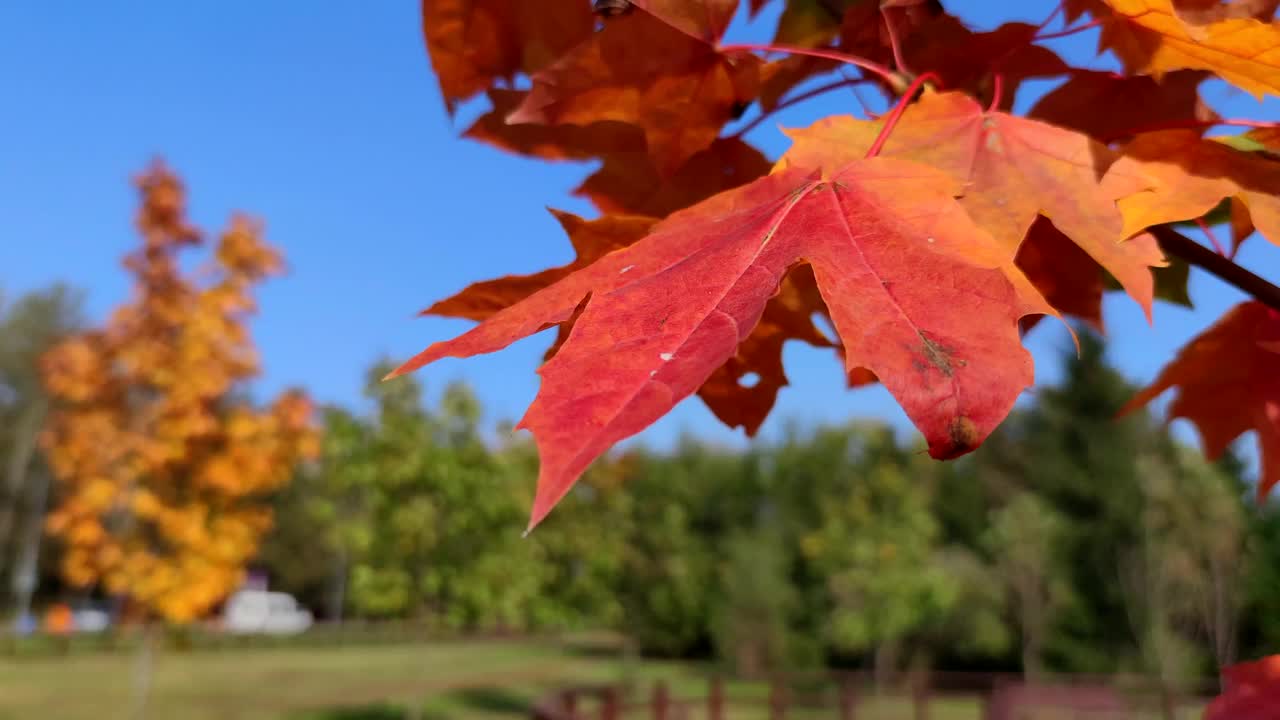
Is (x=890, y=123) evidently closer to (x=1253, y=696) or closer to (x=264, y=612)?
(x=1253, y=696)

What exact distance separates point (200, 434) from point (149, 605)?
2423 millimetres

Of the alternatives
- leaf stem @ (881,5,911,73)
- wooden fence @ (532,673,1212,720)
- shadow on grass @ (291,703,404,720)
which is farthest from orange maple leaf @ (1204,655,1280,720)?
shadow on grass @ (291,703,404,720)

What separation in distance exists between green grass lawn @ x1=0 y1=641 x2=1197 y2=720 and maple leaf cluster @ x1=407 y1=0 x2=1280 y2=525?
21.8 feet

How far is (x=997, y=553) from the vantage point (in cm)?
2577

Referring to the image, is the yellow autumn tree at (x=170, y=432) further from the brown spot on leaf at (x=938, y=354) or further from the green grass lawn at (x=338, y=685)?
the brown spot on leaf at (x=938, y=354)

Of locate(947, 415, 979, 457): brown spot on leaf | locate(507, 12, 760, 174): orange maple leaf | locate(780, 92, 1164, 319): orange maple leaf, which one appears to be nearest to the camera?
locate(947, 415, 979, 457): brown spot on leaf

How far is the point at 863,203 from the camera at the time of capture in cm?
58

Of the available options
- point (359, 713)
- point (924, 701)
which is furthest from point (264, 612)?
point (924, 701)

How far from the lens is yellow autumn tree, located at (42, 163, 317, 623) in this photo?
1226 cm

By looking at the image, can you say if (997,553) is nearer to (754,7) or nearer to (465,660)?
(465,660)

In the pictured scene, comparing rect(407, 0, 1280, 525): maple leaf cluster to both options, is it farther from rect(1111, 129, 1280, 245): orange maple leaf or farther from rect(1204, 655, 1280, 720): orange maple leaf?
rect(1204, 655, 1280, 720): orange maple leaf

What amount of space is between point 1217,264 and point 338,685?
2146 centimetres

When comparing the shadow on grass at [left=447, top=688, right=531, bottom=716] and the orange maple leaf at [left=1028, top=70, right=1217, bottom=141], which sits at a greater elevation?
the orange maple leaf at [left=1028, top=70, right=1217, bottom=141]

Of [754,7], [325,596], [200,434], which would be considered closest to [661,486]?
[200,434]
